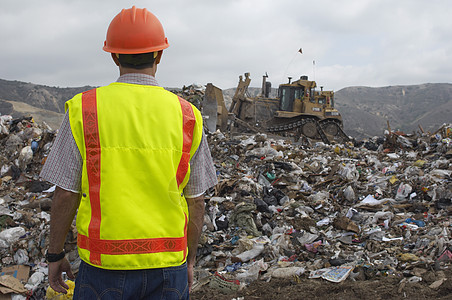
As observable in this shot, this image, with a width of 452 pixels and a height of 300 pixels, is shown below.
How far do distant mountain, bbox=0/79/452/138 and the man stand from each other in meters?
23.9

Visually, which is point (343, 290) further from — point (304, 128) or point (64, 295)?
point (304, 128)

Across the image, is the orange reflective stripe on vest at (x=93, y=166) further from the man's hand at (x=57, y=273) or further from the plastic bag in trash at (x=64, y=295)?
the plastic bag in trash at (x=64, y=295)

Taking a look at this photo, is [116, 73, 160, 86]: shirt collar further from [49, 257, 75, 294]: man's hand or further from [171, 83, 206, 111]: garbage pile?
[171, 83, 206, 111]: garbage pile

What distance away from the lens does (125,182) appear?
1.23 m

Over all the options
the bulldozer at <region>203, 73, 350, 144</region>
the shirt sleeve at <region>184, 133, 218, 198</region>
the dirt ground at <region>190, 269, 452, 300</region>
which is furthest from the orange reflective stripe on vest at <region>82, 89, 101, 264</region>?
the bulldozer at <region>203, 73, 350, 144</region>

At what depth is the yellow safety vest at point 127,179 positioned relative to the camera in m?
1.22

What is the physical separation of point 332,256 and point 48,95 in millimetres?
41138

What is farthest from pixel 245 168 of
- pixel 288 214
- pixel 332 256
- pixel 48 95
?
pixel 48 95

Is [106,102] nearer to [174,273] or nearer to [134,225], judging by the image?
[134,225]

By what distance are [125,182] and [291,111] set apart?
15870 mm

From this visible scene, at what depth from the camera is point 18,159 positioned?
7.27 m

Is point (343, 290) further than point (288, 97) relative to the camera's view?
No

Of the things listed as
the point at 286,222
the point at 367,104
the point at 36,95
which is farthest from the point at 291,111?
the point at 367,104

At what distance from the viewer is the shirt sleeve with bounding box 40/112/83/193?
1255mm
